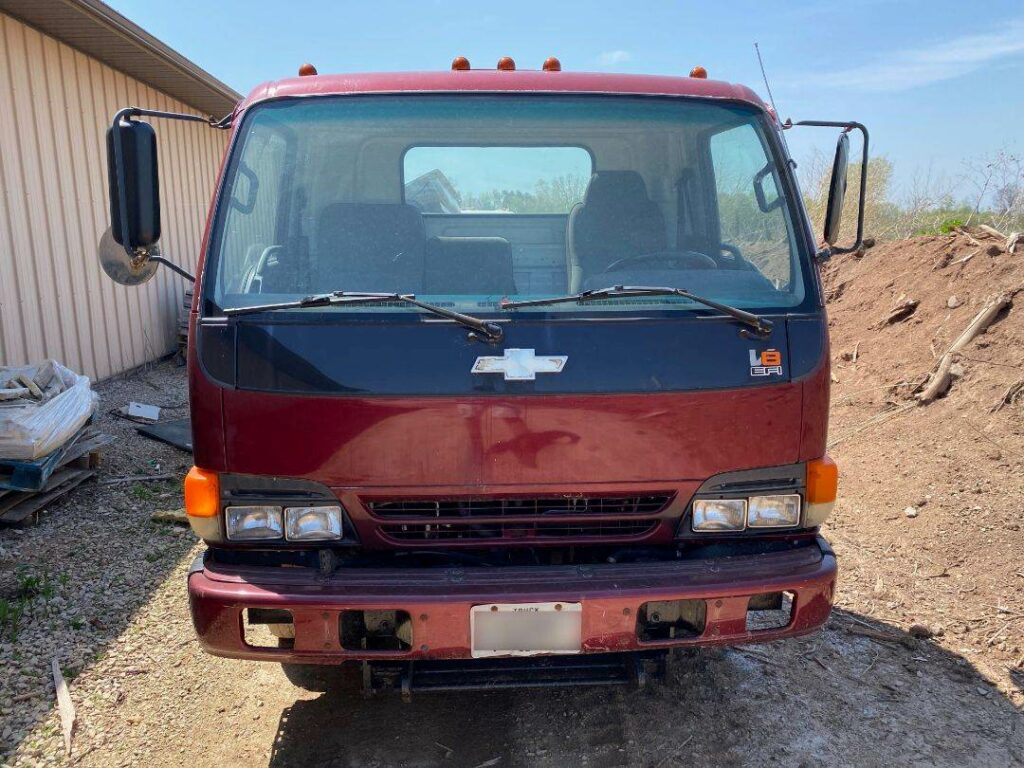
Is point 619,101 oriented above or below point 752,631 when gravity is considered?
above

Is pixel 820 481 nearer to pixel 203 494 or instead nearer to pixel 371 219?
A: pixel 371 219

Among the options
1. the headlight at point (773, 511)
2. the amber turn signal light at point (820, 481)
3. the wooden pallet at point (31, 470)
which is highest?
the amber turn signal light at point (820, 481)

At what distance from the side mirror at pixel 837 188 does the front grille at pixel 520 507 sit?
1297 mm

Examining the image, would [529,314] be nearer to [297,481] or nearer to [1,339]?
[297,481]

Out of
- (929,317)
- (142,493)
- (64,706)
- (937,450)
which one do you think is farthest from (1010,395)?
(142,493)

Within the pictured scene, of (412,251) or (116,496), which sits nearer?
(412,251)

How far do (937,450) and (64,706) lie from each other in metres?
5.44

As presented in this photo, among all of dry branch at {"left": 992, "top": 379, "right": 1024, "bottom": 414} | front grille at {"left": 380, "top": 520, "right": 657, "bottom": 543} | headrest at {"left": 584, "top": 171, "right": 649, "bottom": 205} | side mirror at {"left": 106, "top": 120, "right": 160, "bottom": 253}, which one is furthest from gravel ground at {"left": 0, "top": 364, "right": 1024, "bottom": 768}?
dry branch at {"left": 992, "top": 379, "right": 1024, "bottom": 414}

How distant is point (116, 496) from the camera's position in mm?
5172

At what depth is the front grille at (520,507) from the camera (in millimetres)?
2480

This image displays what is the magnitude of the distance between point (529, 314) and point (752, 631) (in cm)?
125

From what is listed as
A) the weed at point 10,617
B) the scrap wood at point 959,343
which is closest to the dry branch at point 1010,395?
the scrap wood at point 959,343

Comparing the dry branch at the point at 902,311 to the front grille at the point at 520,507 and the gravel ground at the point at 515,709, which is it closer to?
the gravel ground at the point at 515,709

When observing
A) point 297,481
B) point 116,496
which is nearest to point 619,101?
point 297,481
